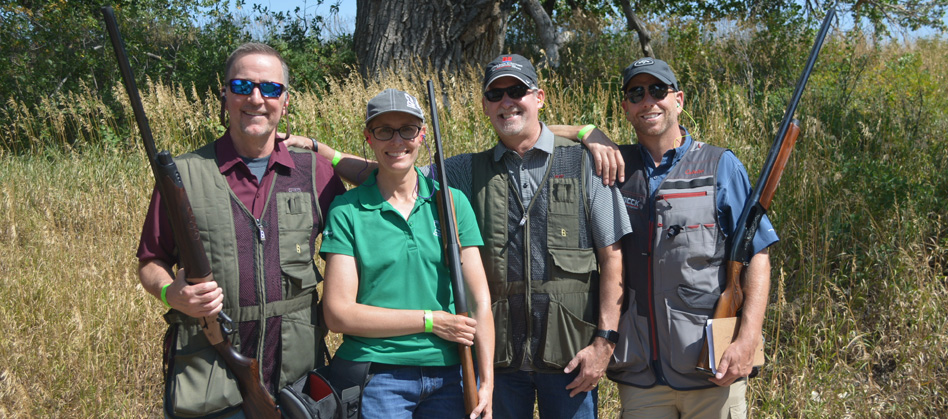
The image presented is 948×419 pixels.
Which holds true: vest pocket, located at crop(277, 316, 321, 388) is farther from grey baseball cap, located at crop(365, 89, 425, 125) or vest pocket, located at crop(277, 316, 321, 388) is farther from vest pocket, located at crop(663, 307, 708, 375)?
vest pocket, located at crop(663, 307, 708, 375)

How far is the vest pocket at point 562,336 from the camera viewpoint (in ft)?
8.59

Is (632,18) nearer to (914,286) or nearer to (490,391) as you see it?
(914,286)

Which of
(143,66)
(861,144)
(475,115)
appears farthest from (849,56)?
(143,66)

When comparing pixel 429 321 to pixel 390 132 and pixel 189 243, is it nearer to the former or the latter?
pixel 390 132

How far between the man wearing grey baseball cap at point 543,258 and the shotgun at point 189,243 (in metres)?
0.93

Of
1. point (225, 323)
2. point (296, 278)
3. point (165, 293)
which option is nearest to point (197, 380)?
point (225, 323)

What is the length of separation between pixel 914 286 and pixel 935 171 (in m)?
1.19

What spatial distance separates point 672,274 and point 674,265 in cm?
4

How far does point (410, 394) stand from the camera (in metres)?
2.37

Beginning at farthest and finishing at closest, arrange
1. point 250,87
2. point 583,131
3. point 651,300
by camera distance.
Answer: point 583,131, point 651,300, point 250,87

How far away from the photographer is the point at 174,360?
242cm

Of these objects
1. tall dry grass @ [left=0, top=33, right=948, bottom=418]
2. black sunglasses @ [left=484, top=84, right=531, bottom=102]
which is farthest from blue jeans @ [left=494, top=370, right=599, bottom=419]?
tall dry grass @ [left=0, top=33, right=948, bottom=418]

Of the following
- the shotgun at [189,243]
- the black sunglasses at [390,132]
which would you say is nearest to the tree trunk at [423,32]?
the black sunglasses at [390,132]

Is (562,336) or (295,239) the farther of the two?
(562,336)
